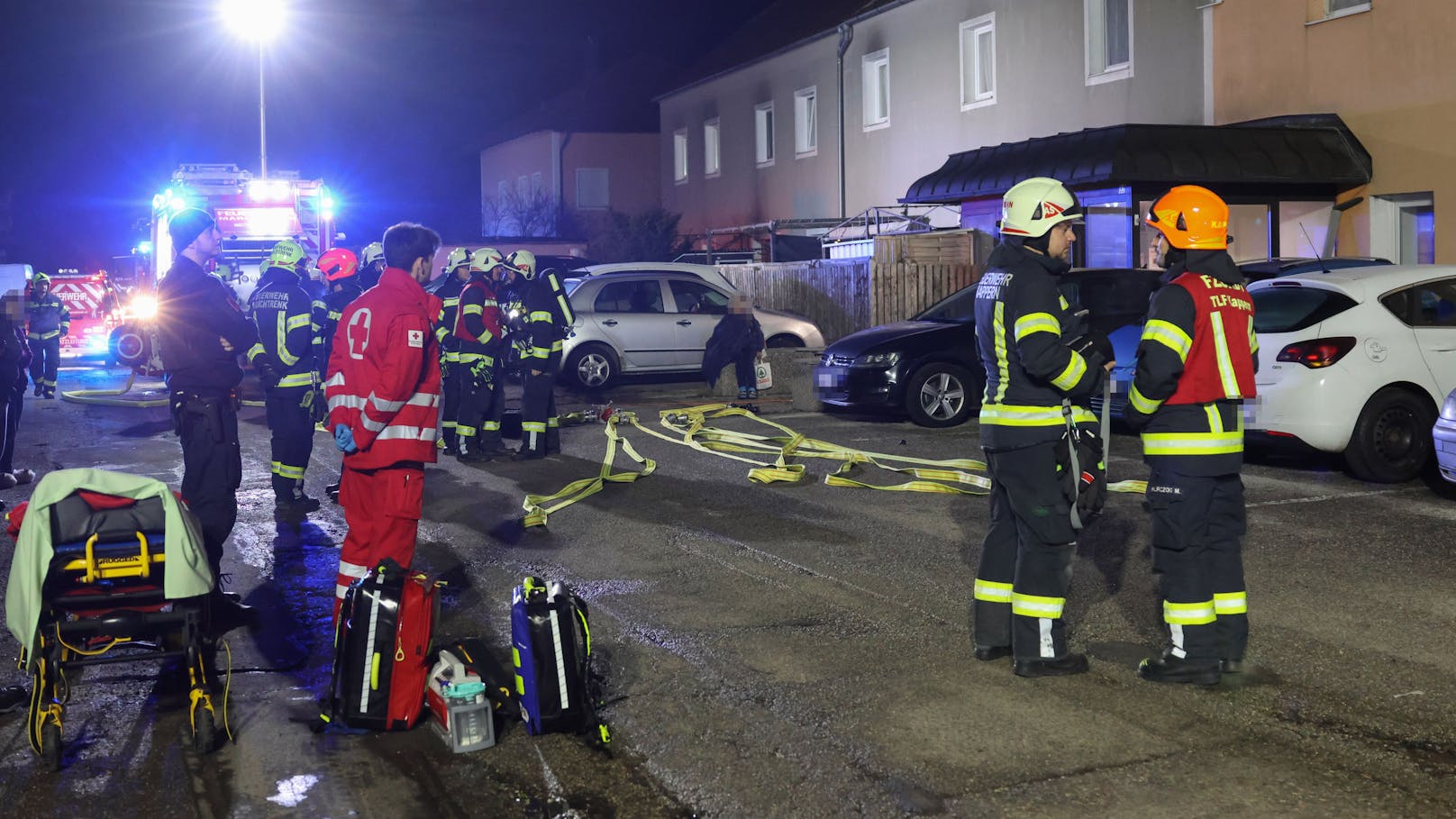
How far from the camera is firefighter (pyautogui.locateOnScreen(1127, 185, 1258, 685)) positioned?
531 centimetres

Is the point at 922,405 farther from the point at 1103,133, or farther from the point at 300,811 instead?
the point at 300,811

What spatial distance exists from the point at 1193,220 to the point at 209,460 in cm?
503

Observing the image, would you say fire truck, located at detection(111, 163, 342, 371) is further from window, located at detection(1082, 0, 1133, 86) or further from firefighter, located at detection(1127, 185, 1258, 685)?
firefighter, located at detection(1127, 185, 1258, 685)

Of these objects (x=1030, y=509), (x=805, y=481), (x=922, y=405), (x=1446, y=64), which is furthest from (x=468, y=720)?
(x=1446, y=64)

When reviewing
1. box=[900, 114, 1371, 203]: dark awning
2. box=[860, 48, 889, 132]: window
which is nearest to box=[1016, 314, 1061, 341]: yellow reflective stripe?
box=[900, 114, 1371, 203]: dark awning

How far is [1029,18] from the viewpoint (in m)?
24.1

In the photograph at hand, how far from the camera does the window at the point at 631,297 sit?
18484mm

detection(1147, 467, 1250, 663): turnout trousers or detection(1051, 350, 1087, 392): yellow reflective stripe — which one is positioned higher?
detection(1051, 350, 1087, 392): yellow reflective stripe

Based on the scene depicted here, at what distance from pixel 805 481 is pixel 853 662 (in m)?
4.83

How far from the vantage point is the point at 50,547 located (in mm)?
4680

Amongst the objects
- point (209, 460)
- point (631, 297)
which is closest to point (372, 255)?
point (631, 297)

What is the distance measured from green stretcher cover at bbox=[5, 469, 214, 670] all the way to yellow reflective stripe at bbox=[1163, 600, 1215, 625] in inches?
144

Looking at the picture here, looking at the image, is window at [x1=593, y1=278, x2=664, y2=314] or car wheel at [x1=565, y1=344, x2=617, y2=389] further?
window at [x1=593, y1=278, x2=664, y2=314]

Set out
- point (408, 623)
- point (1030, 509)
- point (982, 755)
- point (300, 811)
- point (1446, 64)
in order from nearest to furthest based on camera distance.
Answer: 1. point (300, 811)
2. point (982, 755)
3. point (408, 623)
4. point (1030, 509)
5. point (1446, 64)
